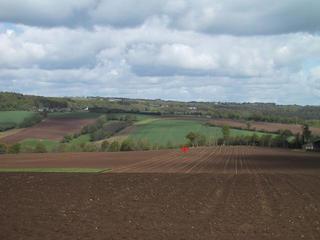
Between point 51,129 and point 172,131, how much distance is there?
1327 inches

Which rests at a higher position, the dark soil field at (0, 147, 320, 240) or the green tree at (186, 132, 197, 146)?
the dark soil field at (0, 147, 320, 240)

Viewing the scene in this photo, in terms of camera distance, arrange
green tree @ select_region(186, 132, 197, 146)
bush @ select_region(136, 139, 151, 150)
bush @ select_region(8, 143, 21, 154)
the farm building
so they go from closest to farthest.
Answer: bush @ select_region(8, 143, 21, 154), bush @ select_region(136, 139, 151, 150), the farm building, green tree @ select_region(186, 132, 197, 146)

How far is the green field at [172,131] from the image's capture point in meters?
143

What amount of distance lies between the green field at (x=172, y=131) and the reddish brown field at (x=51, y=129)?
1594 cm

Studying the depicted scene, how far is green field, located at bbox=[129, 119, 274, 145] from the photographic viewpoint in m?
143

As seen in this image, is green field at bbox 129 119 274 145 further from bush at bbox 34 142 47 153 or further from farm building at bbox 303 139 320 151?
bush at bbox 34 142 47 153

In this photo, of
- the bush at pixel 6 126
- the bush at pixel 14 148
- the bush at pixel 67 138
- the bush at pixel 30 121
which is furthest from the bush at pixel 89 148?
the bush at pixel 6 126

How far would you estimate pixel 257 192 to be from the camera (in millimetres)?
31750

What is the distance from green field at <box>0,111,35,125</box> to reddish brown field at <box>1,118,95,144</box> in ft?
24.3

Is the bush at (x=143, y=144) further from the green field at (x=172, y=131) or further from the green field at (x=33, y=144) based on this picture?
the green field at (x=33, y=144)

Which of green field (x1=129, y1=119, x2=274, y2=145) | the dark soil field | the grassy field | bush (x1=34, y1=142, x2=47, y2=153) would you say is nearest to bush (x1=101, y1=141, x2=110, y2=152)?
green field (x1=129, y1=119, x2=274, y2=145)

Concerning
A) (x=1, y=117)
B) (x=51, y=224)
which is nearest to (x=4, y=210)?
(x=51, y=224)

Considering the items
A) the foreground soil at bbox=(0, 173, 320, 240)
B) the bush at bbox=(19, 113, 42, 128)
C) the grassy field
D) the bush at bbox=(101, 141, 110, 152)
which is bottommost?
the bush at bbox=(101, 141, 110, 152)

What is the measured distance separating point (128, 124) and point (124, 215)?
14243 cm
